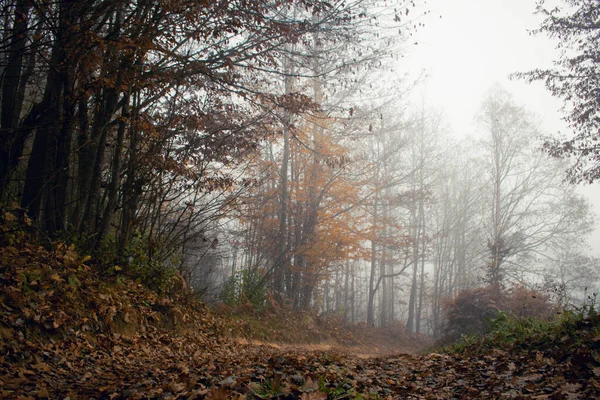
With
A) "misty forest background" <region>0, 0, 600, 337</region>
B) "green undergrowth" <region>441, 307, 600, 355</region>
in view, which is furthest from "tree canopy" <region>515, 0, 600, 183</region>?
"green undergrowth" <region>441, 307, 600, 355</region>

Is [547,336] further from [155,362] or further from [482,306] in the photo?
[482,306]

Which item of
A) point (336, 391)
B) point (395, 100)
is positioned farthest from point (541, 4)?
point (336, 391)

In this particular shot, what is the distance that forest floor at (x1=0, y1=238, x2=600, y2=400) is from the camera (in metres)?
3.20

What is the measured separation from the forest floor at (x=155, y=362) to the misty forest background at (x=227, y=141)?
1.15 metres

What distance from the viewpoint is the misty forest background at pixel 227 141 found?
257 inches

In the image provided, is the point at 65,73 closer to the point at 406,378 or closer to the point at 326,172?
the point at 406,378

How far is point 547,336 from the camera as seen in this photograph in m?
5.11

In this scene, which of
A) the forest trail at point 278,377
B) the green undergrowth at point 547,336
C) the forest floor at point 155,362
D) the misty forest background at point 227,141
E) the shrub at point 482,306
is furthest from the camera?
the shrub at point 482,306

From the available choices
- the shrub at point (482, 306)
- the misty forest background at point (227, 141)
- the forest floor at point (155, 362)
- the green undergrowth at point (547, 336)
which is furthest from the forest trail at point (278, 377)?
the shrub at point (482, 306)

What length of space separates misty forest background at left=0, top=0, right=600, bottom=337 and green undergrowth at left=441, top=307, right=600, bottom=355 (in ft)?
5.12

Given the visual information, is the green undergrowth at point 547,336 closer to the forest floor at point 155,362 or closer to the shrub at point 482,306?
the forest floor at point 155,362

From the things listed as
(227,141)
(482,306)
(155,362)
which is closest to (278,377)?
(155,362)

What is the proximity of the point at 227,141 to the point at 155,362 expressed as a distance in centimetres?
581

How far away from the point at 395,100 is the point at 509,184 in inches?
543
